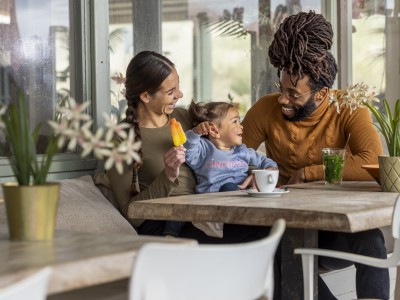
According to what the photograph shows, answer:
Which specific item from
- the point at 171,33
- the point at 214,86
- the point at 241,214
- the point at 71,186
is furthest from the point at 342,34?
the point at 241,214

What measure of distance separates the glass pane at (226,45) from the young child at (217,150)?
40.0 inches

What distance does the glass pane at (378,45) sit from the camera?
582 centimetres

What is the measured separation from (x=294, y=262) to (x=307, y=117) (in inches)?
45.8

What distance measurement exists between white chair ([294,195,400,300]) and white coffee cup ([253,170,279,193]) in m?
0.37

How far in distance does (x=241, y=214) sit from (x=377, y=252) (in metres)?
0.72

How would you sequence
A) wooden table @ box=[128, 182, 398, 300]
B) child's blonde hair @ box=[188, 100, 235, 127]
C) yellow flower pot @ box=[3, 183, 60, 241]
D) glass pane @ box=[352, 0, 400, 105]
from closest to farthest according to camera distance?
1. yellow flower pot @ box=[3, 183, 60, 241]
2. wooden table @ box=[128, 182, 398, 300]
3. child's blonde hair @ box=[188, 100, 235, 127]
4. glass pane @ box=[352, 0, 400, 105]

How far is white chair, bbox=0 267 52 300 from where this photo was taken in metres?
1.31

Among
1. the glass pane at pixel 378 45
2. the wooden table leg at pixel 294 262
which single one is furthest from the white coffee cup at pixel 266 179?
the glass pane at pixel 378 45

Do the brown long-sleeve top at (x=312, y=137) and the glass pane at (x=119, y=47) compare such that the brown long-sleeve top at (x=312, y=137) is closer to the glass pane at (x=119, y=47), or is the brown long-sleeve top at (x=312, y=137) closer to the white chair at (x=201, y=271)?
the glass pane at (x=119, y=47)

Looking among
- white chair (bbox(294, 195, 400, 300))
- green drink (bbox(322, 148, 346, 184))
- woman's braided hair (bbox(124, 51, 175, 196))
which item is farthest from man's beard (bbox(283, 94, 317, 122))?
white chair (bbox(294, 195, 400, 300))

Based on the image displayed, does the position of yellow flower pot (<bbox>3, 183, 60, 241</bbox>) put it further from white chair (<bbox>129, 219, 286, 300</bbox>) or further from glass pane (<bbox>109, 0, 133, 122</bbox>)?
glass pane (<bbox>109, 0, 133, 122</bbox>)

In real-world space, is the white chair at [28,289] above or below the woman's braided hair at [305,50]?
below

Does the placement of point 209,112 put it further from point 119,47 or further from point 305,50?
point 119,47

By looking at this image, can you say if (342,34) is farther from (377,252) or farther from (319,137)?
(377,252)
